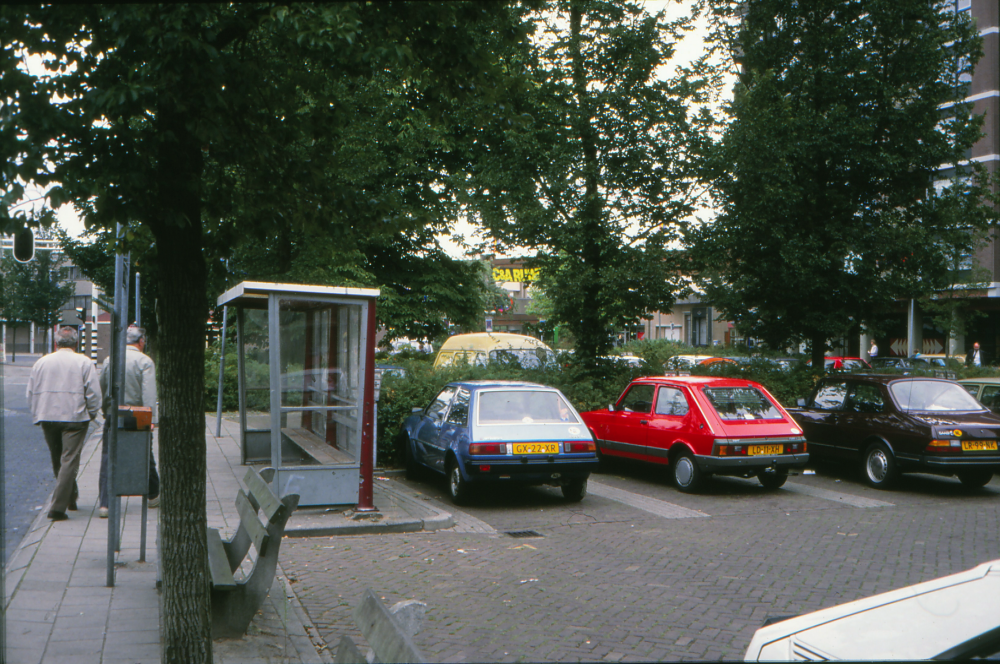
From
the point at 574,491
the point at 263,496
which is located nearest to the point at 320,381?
the point at 574,491

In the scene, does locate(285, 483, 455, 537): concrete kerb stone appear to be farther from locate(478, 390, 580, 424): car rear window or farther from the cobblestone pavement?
locate(478, 390, 580, 424): car rear window

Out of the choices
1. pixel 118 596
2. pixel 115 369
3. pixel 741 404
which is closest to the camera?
pixel 118 596

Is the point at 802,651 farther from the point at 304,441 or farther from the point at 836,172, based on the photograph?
the point at 836,172

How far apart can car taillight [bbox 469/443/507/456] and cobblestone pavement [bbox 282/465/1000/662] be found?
2.38 feet

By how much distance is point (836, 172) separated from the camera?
18.4 m

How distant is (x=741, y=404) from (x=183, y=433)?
9.19m

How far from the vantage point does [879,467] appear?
476 inches

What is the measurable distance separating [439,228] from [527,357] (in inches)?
347

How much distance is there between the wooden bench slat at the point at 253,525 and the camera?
502cm

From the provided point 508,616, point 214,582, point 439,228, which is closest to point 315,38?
point 214,582

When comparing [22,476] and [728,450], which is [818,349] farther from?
[22,476]

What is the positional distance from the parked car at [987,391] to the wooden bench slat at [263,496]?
11741 millimetres

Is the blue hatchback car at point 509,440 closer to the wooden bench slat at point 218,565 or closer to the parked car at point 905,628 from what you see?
the wooden bench slat at point 218,565

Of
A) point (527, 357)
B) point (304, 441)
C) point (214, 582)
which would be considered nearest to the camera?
point (214, 582)
